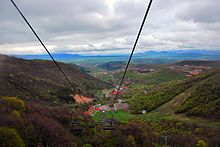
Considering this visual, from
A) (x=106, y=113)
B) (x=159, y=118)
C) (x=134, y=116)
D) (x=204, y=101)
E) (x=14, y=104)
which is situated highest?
(x=14, y=104)

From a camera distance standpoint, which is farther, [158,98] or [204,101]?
[158,98]

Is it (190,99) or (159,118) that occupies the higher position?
(190,99)

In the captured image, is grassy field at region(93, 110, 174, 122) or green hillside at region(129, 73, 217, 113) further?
green hillside at region(129, 73, 217, 113)

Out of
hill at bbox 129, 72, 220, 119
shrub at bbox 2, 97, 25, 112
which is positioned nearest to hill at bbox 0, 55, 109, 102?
shrub at bbox 2, 97, 25, 112

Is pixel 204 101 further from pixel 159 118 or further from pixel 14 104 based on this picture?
pixel 14 104

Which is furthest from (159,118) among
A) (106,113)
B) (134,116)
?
(106,113)

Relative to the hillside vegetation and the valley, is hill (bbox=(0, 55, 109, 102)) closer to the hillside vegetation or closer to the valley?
the valley

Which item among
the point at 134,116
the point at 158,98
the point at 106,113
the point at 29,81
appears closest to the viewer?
the point at 106,113

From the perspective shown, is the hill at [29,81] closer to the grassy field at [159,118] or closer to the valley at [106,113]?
the valley at [106,113]

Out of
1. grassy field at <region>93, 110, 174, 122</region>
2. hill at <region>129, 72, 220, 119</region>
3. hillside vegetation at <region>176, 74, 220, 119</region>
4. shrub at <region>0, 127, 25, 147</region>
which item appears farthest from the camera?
hill at <region>129, 72, 220, 119</region>

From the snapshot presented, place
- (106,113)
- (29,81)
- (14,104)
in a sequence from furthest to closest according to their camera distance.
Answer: (29,81)
(106,113)
(14,104)

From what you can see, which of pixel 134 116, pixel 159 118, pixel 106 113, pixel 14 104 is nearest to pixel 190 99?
pixel 159 118
